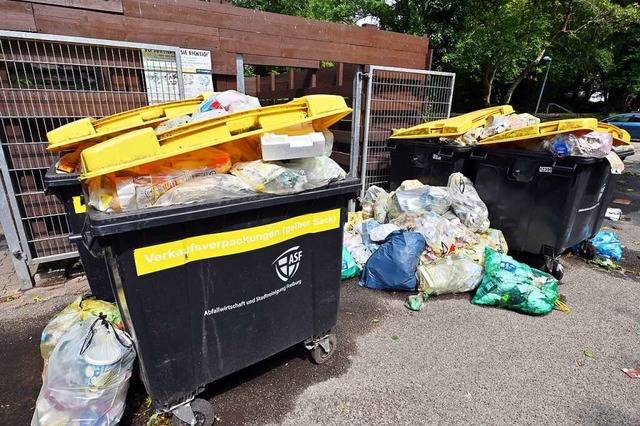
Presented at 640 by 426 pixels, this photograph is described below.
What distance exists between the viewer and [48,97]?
3146 millimetres

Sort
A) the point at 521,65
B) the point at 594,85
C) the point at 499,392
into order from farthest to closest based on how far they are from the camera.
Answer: the point at 594,85 → the point at 521,65 → the point at 499,392

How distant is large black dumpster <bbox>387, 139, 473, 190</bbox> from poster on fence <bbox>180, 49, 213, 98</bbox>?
2.42 metres

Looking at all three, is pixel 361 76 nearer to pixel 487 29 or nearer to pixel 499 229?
pixel 499 229

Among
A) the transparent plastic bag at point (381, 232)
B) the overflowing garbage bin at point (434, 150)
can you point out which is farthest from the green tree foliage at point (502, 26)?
the transparent plastic bag at point (381, 232)

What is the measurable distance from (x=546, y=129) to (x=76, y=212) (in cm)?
397

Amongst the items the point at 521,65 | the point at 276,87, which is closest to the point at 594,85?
the point at 521,65

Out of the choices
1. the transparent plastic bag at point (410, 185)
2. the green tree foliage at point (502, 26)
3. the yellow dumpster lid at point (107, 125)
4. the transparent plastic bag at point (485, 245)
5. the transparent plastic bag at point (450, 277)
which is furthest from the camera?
the green tree foliage at point (502, 26)

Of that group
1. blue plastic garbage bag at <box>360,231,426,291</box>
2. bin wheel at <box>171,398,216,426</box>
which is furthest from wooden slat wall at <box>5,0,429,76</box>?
bin wheel at <box>171,398,216,426</box>

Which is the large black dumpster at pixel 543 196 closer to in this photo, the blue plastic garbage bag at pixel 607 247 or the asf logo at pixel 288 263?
the blue plastic garbage bag at pixel 607 247

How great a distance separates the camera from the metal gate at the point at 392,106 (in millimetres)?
4621

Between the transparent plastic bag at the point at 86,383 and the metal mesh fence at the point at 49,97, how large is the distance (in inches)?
83.8

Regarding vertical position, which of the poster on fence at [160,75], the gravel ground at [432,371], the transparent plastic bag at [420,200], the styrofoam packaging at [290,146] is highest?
the poster on fence at [160,75]

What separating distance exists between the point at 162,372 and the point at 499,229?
11.3 feet

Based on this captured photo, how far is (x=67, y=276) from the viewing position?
11.6 feet
